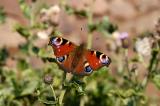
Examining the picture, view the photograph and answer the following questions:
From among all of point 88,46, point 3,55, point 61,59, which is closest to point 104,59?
point 61,59

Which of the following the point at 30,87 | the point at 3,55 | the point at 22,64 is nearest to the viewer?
the point at 30,87

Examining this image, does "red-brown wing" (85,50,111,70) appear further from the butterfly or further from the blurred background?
the blurred background

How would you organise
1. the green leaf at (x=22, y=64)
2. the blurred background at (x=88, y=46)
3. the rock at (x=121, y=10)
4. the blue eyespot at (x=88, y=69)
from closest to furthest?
the blue eyespot at (x=88, y=69)
the blurred background at (x=88, y=46)
the green leaf at (x=22, y=64)
the rock at (x=121, y=10)

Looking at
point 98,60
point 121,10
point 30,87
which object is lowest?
point 30,87

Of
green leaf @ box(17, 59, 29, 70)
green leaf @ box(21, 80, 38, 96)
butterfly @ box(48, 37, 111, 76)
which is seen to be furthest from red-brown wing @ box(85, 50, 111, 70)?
green leaf @ box(17, 59, 29, 70)

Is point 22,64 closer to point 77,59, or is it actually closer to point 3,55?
point 3,55

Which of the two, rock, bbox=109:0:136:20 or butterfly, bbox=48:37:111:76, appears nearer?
butterfly, bbox=48:37:111:76

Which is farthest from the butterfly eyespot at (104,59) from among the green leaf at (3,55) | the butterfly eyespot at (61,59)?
the green leaf at (3,55)

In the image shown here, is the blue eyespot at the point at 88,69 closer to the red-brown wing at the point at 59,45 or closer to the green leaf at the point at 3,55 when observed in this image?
the red-brown wing at the point at 59,45

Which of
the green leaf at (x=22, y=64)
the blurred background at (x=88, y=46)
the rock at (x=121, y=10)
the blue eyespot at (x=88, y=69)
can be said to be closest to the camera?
the blue eyespot at (x=88, y=69)

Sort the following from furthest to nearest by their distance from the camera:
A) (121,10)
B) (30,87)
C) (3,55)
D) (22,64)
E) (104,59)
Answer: (121,10) → (3,55) → (22,64) → (30,87) → (104,59)
